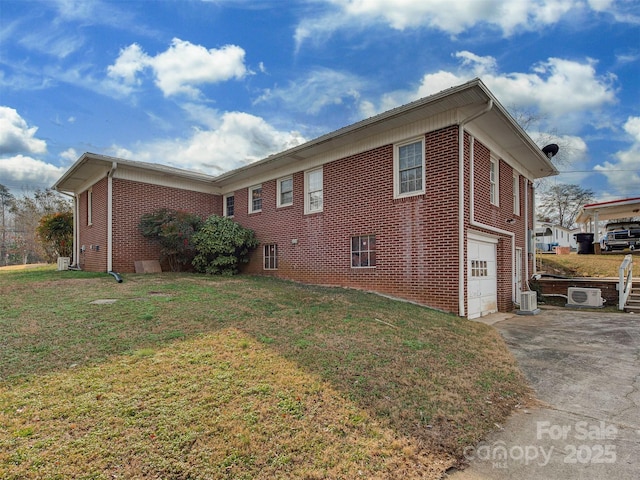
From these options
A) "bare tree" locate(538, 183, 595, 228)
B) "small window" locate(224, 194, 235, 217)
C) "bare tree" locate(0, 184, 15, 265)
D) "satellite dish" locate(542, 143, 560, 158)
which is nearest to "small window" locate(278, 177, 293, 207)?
"small window" locate(224, 194, 235, 217)

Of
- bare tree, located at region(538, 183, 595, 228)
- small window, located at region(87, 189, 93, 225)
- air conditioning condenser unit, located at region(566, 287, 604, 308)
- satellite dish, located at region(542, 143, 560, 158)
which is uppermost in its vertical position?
bare tree, located at region(538, 183, 595, 228)

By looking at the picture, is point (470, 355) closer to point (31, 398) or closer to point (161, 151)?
point (31, 398)

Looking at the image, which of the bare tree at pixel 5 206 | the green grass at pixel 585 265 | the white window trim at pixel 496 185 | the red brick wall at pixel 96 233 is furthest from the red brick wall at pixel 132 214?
the bare tree at pixel 5 206

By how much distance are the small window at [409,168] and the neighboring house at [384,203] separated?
27 millimetres

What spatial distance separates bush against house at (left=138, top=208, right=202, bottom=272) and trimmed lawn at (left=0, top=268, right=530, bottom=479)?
595 cm

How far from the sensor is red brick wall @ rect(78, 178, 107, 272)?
12.3 metres

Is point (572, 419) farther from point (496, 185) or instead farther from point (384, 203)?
point (496, 185)

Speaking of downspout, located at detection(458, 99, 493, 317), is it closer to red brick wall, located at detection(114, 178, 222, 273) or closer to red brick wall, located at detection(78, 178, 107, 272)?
red brick wall, located at detection(114, 178, 222, 273)

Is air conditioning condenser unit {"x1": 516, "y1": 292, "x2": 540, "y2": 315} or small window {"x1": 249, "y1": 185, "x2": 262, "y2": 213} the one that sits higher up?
small window {"x1": 249, "y1": 185, "x2": 262, "y2": 213}

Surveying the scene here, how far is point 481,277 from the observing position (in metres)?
9.16

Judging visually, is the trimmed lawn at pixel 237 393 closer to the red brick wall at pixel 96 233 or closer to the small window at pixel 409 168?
the small window at pixel 409 168

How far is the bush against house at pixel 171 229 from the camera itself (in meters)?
11.9

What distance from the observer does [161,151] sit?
16188 mm

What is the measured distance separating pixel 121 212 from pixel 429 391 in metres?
12.1
